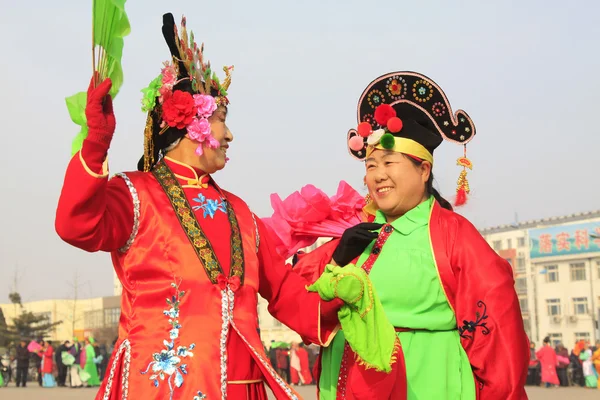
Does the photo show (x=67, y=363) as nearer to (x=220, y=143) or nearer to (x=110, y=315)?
(x=220, y=143)

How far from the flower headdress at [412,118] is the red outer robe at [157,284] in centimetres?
128

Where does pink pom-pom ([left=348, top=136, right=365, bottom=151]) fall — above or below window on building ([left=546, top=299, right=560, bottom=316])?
above

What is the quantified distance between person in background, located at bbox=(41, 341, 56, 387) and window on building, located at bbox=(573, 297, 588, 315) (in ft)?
120

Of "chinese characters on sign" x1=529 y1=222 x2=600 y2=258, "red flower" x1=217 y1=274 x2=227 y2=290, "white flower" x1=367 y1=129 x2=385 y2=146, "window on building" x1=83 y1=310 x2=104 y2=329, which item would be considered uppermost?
"chinese characters on sign" x1=529 y1=222 x2=600 y2=258

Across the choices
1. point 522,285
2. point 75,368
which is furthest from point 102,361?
point 522,285

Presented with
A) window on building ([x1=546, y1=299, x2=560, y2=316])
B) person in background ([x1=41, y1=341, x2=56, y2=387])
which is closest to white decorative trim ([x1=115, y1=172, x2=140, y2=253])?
person in background ([x1=41, y1=341, x2=56, y2=387])

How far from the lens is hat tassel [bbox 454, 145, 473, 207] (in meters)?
5.18

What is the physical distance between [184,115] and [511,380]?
6.72 ft

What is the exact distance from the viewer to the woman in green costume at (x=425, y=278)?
4.52 metres

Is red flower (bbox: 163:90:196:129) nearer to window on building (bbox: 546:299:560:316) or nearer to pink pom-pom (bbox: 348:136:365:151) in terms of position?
pink pom-pom (bbox: 348:136:365:151)

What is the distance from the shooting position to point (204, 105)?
13.5 feet

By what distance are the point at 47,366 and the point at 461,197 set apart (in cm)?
2062

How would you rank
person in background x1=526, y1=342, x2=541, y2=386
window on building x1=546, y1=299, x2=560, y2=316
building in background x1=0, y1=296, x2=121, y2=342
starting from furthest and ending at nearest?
building in background x1=0, y1=296, x2=121, y2=342 < window on building x1=546, y1=299, x2=560, y2=316 < person in background x1=526, y1=342, x2=541, y2=386

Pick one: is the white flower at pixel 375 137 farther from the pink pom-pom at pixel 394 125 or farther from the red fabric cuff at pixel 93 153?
the red fabric cuff at pixel 93 153
